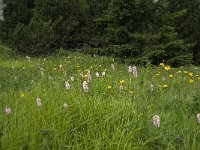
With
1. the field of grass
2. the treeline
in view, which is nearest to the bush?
the treeline

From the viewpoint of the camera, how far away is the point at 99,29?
2459 centimetres

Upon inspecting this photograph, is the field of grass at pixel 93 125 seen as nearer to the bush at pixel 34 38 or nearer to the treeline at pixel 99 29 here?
the treeline at pixel 99 29

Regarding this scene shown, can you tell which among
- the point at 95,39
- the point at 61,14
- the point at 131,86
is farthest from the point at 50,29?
the point at 131,86

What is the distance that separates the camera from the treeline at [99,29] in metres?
15.7

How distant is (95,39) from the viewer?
933 inches

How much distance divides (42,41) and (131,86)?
14395 mm

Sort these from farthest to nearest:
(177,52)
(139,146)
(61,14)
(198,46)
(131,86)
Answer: (198,46) < (61,14) < (177,52) < (131,86) < (139,146)

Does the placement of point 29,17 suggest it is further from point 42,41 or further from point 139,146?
point 139,146

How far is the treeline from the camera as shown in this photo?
15.7m

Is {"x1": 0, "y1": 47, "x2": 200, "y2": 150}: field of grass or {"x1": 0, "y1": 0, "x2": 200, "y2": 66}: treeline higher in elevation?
{"x1": 0, "y1": 0, "x2": 200, "y2": 66}: treeline

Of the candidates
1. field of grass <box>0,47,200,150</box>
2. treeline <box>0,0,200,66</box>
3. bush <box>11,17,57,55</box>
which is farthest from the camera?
bush <box>11,17,57,55</box>

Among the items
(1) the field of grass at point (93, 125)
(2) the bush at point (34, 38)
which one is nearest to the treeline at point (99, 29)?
(2) the bush at point (34, 38)

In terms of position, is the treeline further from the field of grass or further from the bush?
the field of grass

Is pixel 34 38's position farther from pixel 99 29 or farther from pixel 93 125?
pixel 93 125
